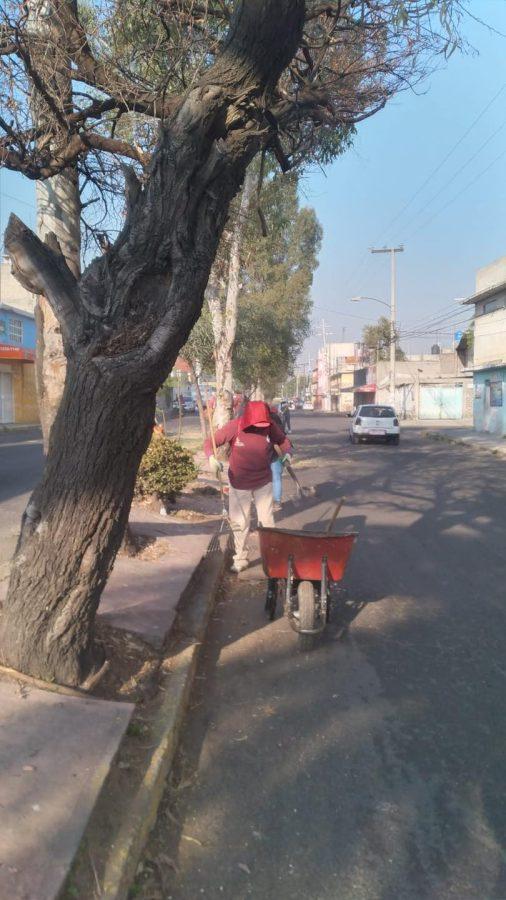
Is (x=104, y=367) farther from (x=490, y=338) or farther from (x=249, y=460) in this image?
(x=490, y=338)

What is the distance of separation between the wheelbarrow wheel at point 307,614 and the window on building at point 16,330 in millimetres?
35828

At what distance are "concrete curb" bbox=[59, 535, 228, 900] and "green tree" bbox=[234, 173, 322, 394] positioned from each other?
26.0 feet

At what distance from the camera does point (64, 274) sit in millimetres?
3787

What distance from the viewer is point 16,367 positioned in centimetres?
3725

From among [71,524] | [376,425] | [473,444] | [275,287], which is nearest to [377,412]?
[376,425]

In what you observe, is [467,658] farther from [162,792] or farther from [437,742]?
[162,792]

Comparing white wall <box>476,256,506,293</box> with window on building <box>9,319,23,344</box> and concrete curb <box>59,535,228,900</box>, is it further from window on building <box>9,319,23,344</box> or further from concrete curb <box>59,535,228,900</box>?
concrete curb <box>59,535,228,900</box>

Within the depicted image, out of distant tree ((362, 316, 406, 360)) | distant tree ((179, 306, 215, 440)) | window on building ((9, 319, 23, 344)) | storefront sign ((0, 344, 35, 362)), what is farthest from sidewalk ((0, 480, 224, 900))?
distant tree ((362, 316, 406, 360))

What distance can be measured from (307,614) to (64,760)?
2.47 metres

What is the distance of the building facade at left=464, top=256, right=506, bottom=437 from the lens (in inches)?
1226

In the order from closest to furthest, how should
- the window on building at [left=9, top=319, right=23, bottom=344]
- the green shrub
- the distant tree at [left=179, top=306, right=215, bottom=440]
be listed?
1. the green shrub
2. the distant tree at [left=179, top=306, right=215, bottom=440]
3. the window on building at [left=9, top=319, right=23, bottom=344]

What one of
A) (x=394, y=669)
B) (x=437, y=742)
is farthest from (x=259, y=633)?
(x=437, y=742)

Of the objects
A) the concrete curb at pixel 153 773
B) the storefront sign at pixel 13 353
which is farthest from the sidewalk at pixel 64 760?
the storefront sign at pixel 13 353

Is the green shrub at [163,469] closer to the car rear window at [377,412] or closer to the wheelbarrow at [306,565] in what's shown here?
the wheelbarrow at [306,565]
